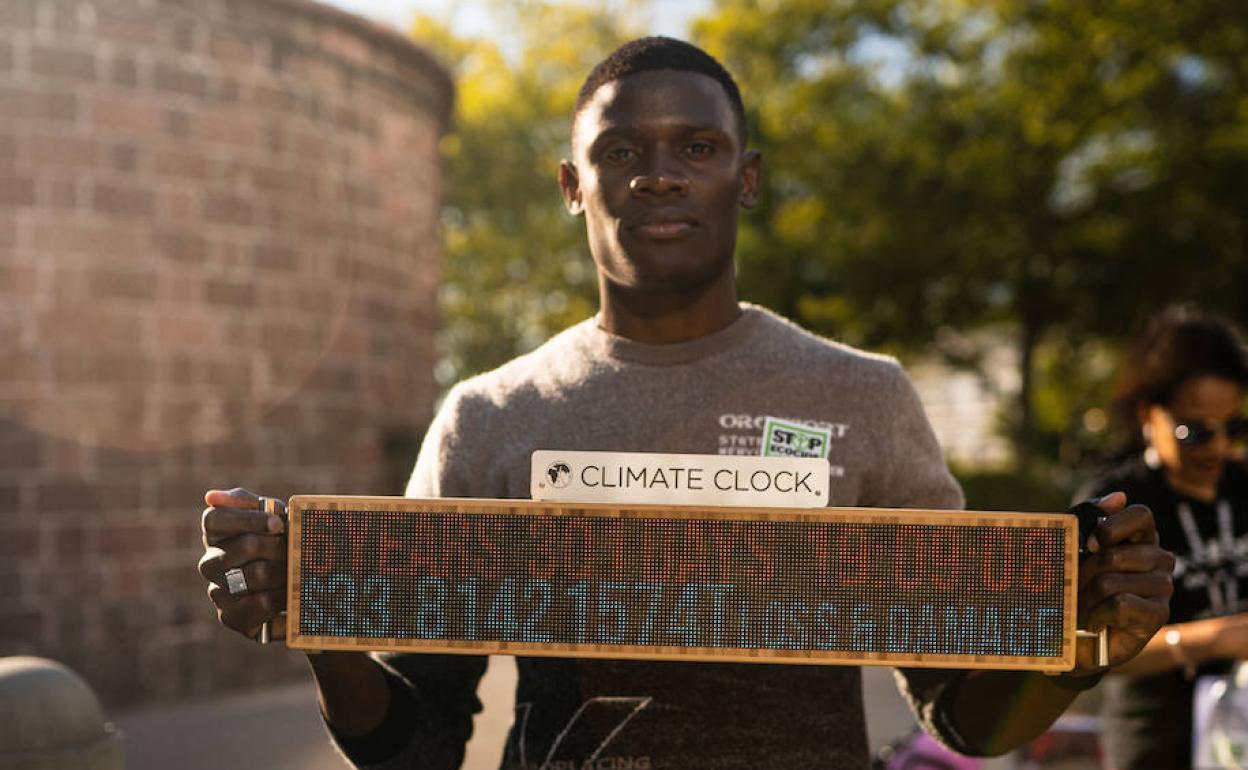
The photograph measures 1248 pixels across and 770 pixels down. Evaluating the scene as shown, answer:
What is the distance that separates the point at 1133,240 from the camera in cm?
1909

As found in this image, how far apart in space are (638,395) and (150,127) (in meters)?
7.64

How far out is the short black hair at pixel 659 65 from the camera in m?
2.18

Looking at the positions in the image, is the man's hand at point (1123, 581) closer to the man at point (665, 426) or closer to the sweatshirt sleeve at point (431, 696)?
the man at point (665, 426)

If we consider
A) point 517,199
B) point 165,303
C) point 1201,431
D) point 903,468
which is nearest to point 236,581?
point 903,468

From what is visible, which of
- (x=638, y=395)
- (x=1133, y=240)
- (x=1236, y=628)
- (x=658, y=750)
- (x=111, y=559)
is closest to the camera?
(x=658, y=750)

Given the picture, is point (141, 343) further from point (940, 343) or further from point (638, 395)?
point (940, 343)

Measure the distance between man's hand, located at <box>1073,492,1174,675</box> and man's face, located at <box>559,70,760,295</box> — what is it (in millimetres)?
832

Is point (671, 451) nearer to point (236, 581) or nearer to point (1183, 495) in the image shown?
point (236, 581)

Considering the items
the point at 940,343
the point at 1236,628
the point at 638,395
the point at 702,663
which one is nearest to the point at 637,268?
the point at 638,395

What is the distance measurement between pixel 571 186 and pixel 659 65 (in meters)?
0.31

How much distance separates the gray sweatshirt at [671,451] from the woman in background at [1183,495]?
1461 mm

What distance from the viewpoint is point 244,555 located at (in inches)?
64.8

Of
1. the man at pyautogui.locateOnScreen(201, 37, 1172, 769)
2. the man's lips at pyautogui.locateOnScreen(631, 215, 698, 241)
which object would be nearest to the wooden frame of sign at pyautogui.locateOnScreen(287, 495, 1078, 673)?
the man at pyautogui.locateOnScreen(201, 37, 1172, 769)

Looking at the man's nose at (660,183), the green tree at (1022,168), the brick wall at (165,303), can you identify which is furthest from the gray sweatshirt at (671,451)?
the green tree at (1022,168)
